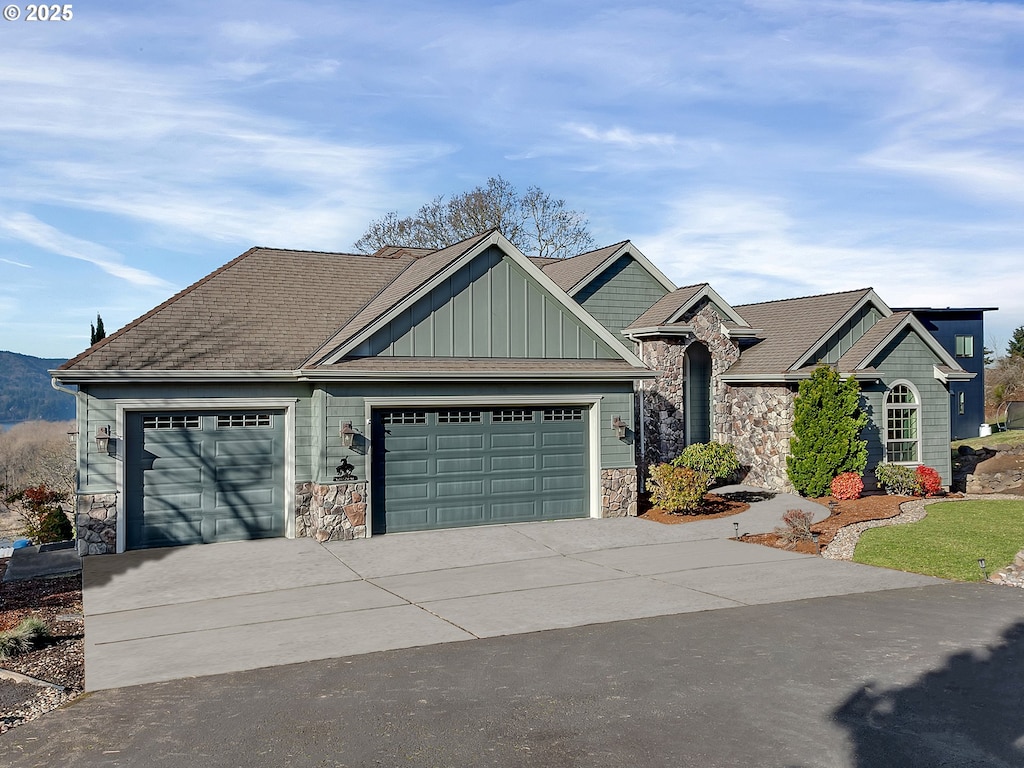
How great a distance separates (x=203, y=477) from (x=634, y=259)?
12.8 metres

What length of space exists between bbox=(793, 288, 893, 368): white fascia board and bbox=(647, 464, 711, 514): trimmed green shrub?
15.9 feet

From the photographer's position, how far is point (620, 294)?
74.9 feet

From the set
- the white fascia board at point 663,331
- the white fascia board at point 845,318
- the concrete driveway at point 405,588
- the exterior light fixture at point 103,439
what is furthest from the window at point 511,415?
the white fascia board at point 845,318

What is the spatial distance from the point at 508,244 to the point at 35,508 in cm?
1134

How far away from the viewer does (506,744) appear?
639 cm

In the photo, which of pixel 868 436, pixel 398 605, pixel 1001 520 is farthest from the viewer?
pixel 868 436

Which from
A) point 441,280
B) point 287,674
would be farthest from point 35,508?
point 287,674

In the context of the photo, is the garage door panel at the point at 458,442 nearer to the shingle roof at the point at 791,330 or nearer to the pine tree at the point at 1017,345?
the shingle roof at the point at 791,330

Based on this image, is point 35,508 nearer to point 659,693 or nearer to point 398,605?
point 398,605

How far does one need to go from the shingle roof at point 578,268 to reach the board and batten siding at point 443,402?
5.07 m

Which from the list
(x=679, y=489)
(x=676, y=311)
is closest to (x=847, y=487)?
(x=679, y=489)

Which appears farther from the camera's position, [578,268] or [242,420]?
[578,268]

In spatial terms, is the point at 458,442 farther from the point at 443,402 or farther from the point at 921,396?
the point at 921,396

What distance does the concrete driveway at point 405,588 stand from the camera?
30.3 feet
